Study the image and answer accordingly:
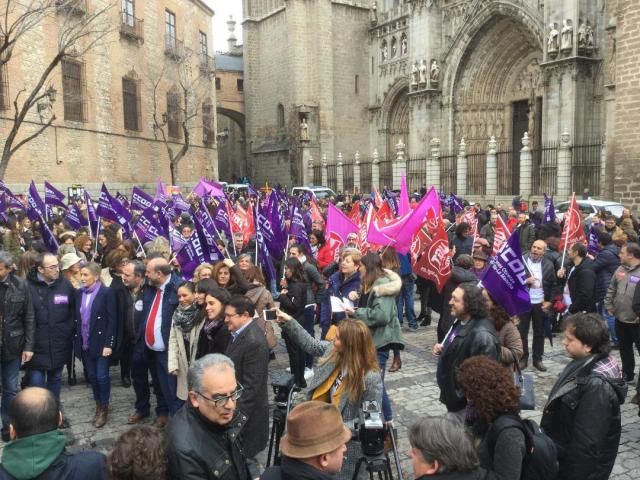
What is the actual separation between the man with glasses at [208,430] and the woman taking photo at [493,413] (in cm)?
121

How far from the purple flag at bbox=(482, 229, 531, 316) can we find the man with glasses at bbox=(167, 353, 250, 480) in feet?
10.8

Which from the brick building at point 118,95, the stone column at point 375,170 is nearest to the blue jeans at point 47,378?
the brick building at point 118,95

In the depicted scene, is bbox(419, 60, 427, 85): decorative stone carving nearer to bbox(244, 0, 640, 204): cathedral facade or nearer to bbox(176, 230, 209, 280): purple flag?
bbox(244, 0, 640, 204): cathedral facade

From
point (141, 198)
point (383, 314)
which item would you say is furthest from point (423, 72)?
point (383, 314)

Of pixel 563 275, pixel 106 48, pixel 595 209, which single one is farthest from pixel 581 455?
pixel 106 48

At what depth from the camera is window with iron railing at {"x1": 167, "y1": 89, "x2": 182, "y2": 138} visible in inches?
1288

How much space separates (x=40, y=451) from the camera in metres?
2.52

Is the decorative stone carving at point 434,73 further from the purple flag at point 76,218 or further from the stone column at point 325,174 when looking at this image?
the purple flag at point 76,218

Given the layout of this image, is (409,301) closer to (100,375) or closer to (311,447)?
(100,375)

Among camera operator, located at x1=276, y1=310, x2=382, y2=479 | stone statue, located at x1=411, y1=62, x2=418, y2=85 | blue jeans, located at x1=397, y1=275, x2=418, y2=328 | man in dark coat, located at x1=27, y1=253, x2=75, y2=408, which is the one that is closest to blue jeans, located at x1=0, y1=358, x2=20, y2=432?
man in dark coat, located at x1=27, y1=253, x2=75, y2=408

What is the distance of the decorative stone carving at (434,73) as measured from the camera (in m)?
32.8

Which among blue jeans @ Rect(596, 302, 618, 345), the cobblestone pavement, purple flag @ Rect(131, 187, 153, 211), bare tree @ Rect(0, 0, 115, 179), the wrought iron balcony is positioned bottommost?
the cobblestone pavement

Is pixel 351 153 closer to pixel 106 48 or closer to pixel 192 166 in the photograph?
pixel 192 166

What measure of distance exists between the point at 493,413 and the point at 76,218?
11692 millimetres
